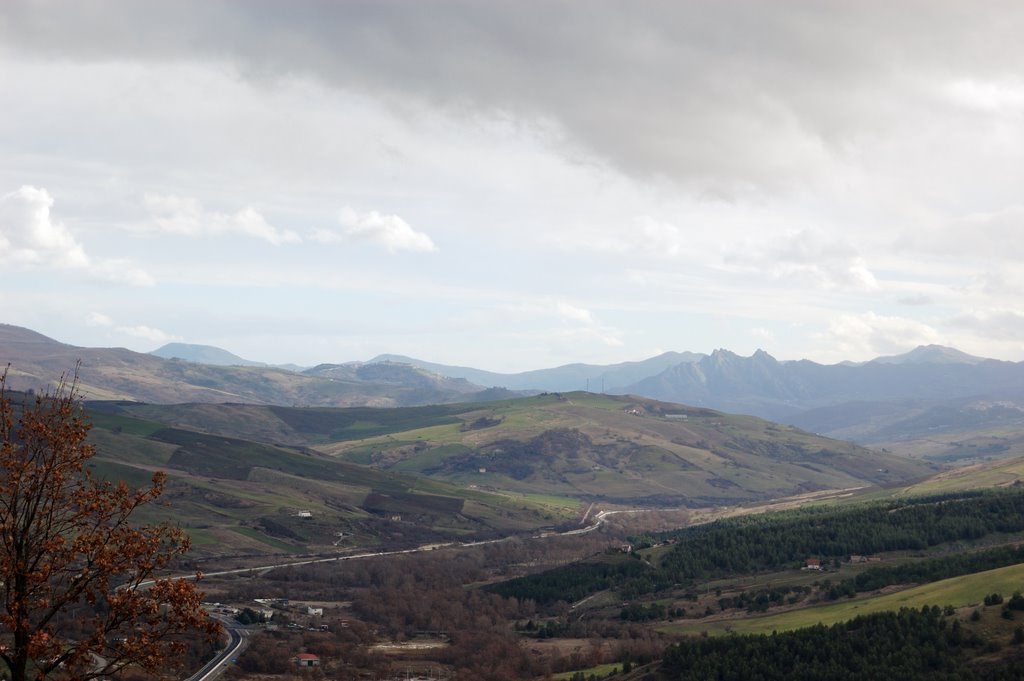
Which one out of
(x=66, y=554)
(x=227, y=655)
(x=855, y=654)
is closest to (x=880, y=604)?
(x=855, y=654)

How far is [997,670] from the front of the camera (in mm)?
99312

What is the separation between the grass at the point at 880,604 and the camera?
130 m

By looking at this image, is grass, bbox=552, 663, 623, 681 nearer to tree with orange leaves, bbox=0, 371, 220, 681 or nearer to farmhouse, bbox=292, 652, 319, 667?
farmhouse, bbox=292, 652, 319, 667

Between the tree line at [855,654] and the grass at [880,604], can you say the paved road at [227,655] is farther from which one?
the grass at [880,604]

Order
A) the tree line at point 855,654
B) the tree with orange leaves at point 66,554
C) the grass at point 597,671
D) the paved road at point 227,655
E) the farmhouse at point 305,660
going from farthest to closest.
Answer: the farmhouse at point 305,660
the grass at point 597,671
the paved road at point 227,655
the tree line at point 855,654
the tree with orange leaves at point 66,554

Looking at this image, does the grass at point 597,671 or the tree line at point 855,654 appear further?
the grass at point 597,671

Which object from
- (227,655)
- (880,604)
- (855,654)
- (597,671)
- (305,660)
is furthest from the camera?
(880,604)

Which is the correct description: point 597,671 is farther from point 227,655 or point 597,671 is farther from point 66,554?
point 66,554

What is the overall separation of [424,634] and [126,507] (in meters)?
150

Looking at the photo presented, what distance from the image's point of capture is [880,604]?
143500 mm

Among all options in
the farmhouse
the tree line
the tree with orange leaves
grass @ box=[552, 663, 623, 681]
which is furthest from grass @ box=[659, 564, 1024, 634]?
the tree with orange leaves

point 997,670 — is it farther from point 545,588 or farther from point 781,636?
point 545,588

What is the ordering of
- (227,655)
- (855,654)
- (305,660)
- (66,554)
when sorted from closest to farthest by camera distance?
(66,554) < (855,654) < (227,655) < (305,660)

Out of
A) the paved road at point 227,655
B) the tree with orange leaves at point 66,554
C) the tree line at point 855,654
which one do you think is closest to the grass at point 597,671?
the tree line at point 855,654
